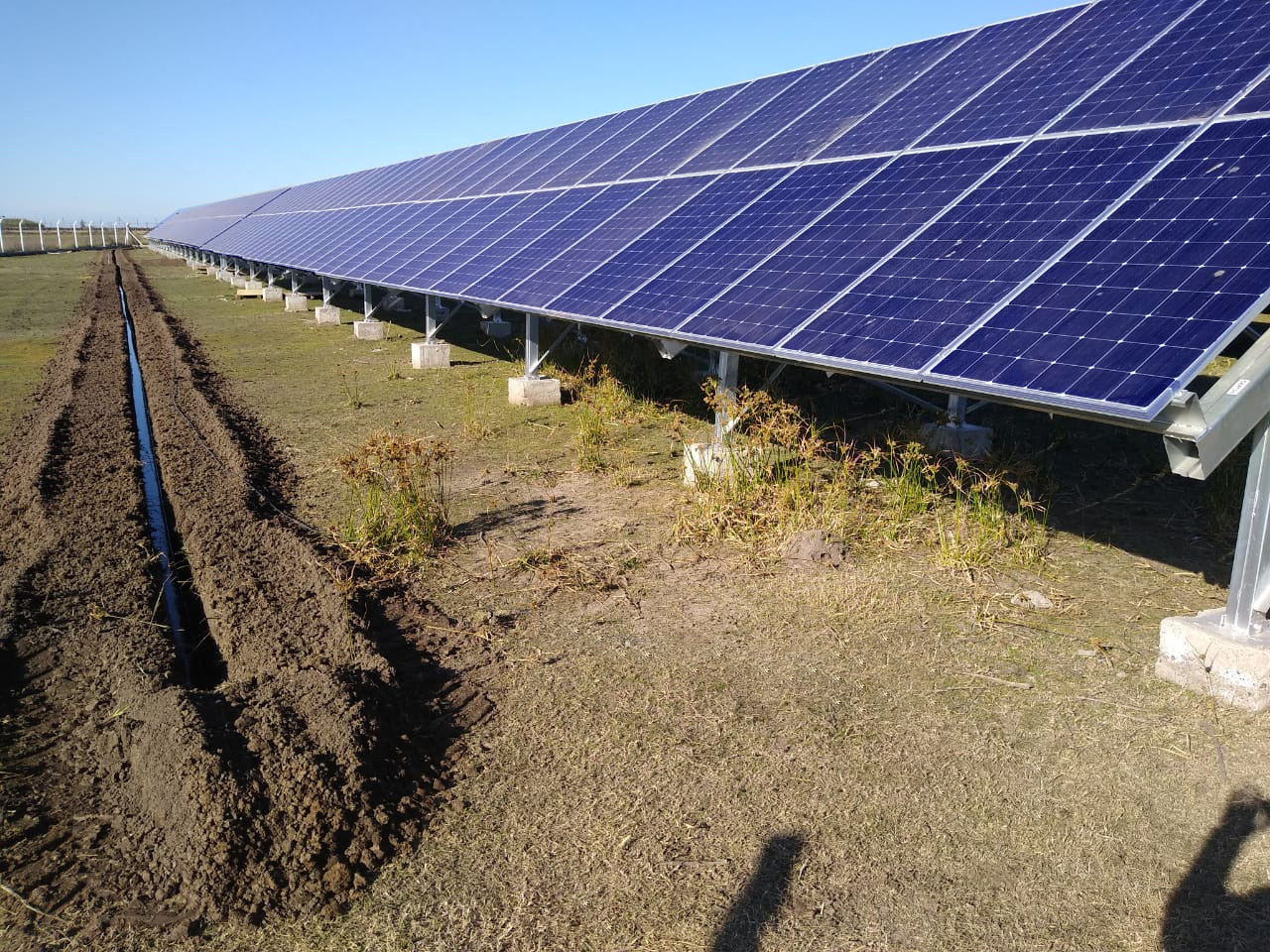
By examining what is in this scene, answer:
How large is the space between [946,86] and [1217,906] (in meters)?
9.12

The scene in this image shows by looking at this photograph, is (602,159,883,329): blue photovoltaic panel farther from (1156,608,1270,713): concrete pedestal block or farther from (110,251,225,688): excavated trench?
(1156,608,1270,713): concrete pedestal block

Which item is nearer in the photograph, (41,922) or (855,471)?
(41,922)

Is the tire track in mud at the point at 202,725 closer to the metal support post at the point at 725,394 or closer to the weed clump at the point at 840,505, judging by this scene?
the weed clump at the point at 840,505

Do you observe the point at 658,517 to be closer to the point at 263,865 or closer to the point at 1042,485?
the point at 1042,485

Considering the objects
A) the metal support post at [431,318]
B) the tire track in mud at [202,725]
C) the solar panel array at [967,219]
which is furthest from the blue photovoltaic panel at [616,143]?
the tire track in mud at [202,725]

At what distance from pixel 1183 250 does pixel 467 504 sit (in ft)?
19.5

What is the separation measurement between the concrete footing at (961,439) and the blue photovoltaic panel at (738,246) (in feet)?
9.41

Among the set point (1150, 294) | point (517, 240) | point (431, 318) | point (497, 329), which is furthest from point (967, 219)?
point (497, 329)

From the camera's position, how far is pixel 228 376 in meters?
15.7

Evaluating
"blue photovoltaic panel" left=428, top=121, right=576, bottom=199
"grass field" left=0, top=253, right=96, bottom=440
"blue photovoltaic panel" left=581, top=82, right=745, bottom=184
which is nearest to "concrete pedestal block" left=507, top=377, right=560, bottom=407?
"blue photovoltaic panel" left=581, top=82, right=745, bottom=184

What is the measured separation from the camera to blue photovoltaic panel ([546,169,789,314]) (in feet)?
32.2

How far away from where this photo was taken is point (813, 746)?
15.2 ft

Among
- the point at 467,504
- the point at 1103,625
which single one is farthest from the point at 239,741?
the point at 1103,625

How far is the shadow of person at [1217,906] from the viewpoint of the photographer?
11.0ft
